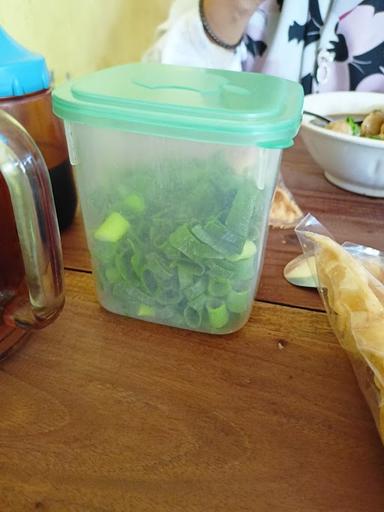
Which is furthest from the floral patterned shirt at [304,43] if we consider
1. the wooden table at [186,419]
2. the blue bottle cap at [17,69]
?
the wooden table at [186,419]

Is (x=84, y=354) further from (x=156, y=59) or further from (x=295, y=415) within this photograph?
(x=156, y=59)

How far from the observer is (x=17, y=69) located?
0.32m

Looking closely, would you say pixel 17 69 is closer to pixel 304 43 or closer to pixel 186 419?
pixel 186 419

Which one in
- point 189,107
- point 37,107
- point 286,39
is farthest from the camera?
point 286,39

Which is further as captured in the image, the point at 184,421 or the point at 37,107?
the point at 37,107

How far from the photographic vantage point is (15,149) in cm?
24

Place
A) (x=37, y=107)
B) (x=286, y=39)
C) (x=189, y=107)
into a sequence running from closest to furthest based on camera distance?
1. (x=189, y=107)
2. (x=37, y=107)
3. (x=286, y=39)

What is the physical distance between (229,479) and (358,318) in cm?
12

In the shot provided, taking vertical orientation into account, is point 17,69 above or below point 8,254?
above

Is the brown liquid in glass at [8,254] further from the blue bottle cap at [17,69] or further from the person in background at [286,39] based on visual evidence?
the person in background at [286,39]

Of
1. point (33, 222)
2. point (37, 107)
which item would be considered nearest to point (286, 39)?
point (37, 107)

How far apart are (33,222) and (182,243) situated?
0.09 metres

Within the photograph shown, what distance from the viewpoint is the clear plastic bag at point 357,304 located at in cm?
26

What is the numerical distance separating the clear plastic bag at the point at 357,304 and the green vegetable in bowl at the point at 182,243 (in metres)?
0.06
